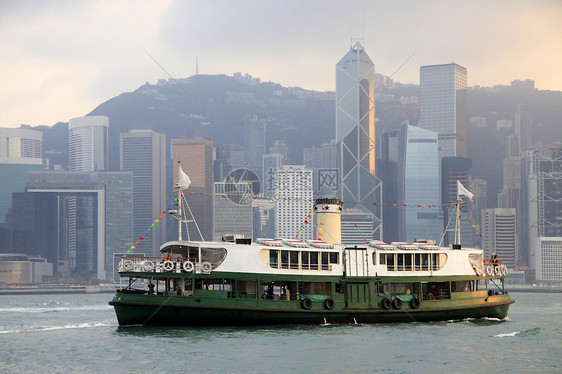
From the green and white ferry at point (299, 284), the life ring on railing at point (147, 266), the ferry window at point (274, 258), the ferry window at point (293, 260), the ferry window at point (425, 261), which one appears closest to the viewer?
the green and white ferry at point (299, 284)

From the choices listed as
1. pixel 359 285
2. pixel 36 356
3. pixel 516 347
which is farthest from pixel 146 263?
pixel 516 347

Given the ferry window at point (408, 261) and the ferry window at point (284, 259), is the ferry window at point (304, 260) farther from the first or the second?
the ferry window at point (408, 261)

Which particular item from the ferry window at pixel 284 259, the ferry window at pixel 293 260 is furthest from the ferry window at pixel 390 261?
the ferry window at pixel 284 259

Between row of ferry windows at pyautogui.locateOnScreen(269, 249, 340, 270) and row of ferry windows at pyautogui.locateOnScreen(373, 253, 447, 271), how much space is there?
2.45m

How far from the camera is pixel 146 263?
1628 inches

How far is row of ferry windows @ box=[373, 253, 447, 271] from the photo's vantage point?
44.5m

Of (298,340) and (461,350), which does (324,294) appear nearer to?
(298,340)

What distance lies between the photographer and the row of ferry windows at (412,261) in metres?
44.5

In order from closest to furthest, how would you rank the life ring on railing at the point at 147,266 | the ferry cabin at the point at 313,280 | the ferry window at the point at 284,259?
the ferry cabin at the point at 313,280 < the life ring on railing at the point at 147,266 < the ferry window at the point at 284,259

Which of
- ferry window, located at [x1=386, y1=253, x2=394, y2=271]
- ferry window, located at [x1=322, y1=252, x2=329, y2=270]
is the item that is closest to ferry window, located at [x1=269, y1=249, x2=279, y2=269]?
ferry window, located at [x1=322, y1=252, x2=329, y2=270]

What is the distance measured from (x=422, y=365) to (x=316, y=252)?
36.6 ft

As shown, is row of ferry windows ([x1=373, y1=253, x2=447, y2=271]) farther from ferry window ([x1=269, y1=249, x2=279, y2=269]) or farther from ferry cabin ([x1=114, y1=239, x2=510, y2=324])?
ferry window ([x1=269, y1=249, x2=279, y2=269])

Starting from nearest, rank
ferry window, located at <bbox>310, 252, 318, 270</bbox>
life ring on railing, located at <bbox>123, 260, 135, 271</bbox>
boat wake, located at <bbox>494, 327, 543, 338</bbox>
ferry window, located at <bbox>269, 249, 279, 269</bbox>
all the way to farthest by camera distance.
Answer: life ring on railing, located at <bbox>123, 260, 135, 271</bbox> < boat wake, located at <bbox>494, 327, 543, 338</bbox> < ferry window, located at <bbox>269, 249, 279, 269</bbox> < ferry window, located at <bbox>310, 252, 318, 270</bbox>

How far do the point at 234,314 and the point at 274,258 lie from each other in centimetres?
364
